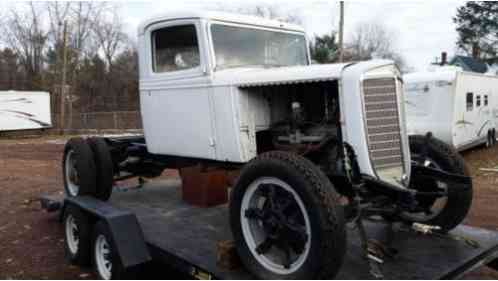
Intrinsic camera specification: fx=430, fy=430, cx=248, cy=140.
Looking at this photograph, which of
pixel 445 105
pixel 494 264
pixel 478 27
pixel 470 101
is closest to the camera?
pixel 494 264

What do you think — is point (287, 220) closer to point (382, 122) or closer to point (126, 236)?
point (382, 122)

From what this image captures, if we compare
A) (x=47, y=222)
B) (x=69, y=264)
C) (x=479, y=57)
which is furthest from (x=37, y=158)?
(x=479, y=57)

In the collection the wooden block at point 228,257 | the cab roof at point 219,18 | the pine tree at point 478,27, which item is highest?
the pine tree at point 478,27

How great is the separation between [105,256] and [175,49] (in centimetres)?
217

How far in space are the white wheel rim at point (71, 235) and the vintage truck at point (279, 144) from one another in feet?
0.05

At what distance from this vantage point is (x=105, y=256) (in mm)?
4020

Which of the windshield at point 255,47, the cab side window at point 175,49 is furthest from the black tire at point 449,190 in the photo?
the cab side window at point 175,49

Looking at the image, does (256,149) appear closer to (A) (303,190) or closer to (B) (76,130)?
(A) (303,190)

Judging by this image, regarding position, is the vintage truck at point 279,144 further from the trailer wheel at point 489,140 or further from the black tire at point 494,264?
the trailer wheel at point 489,140

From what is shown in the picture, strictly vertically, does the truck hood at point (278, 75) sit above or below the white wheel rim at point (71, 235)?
above

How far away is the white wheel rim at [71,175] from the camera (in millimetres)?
5441

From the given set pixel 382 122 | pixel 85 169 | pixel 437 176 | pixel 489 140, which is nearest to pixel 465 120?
pixel 489 140

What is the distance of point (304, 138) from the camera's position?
3932 mm

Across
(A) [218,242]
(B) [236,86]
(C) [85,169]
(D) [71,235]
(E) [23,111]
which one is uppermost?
(E) [23,111]
